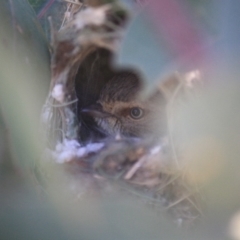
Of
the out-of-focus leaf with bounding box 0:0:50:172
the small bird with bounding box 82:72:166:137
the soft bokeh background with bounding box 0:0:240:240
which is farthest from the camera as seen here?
the small bird with bounding box 82:72:166:137

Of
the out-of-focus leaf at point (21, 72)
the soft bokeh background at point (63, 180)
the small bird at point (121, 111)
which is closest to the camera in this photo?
the soft bokeh background at point (63, 180)

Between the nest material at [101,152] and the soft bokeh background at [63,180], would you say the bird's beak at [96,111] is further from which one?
the soft bokeh background at [63,180]

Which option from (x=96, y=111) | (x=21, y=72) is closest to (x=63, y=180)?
(x=21, y=72)

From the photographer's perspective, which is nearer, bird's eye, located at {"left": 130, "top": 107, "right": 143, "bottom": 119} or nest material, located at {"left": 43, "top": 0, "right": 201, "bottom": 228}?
nest material, located at {"left": 43, "top": 0, "right": 201, "bottom": 228}

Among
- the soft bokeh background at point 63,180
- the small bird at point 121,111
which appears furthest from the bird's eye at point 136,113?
the soft bokeh background at point 63,180

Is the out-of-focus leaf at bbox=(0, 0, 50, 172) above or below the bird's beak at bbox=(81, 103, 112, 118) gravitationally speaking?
above

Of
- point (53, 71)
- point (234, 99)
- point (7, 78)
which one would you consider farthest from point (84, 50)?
point (234, 99)

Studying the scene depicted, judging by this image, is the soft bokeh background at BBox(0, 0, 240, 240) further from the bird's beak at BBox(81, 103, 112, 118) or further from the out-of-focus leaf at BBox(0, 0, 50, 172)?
the bird's beak at BBox(81, 103, 112, 118)

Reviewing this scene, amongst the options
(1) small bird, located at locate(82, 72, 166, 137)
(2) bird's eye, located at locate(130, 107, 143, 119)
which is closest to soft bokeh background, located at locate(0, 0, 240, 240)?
(1) small bird, located at locate(82, 72, 166, 137)
